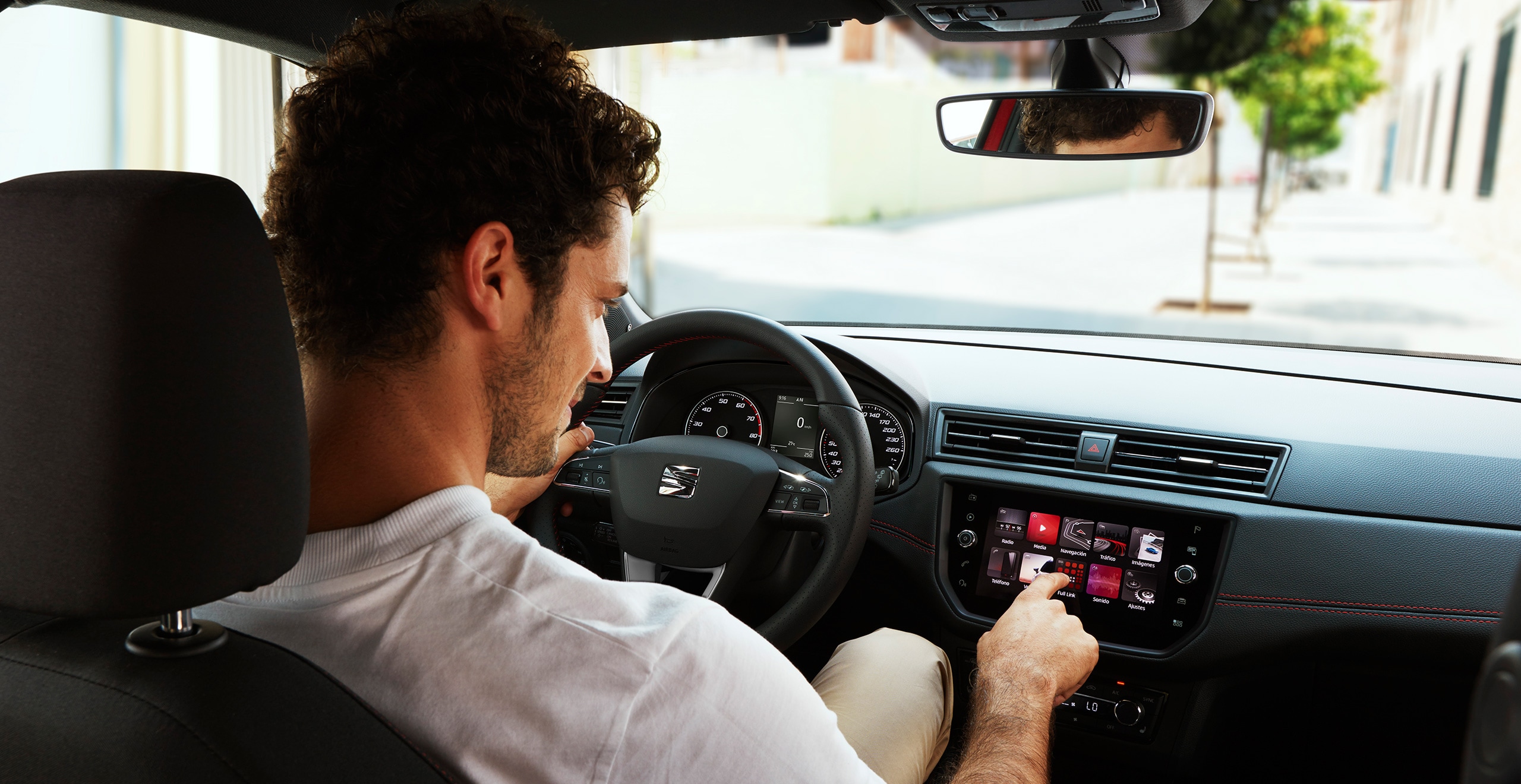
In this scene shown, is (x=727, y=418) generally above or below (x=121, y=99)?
below

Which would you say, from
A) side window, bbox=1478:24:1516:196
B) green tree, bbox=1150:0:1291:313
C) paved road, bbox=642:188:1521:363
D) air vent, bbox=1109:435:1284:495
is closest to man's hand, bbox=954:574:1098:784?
air vent, bbox=1109:435:1284:495

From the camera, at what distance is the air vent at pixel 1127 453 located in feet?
7.79

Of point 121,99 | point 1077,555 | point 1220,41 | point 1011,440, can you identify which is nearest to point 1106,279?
point 1220,41

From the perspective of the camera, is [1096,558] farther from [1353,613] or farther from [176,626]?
[176,626]

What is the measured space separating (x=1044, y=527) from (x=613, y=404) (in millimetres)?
1078

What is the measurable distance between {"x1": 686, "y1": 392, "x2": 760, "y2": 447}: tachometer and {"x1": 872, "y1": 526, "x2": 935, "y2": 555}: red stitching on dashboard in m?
0.36

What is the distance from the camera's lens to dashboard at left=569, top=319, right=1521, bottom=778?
2258 millimetres

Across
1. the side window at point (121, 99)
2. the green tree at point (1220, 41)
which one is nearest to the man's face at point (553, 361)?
the side window at point (121, 99)

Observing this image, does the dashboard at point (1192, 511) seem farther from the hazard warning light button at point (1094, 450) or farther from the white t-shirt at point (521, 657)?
the white t-shirt at point (521, 657)

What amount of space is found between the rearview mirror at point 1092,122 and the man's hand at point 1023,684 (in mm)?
930

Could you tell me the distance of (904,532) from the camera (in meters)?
2.64

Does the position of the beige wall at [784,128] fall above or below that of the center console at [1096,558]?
above

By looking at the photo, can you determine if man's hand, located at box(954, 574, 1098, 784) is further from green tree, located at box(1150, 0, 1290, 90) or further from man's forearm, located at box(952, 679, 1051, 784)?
green tree, located at box(1150, 0, 1290, 90)

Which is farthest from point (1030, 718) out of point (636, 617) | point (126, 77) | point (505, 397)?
point (126, 77)
